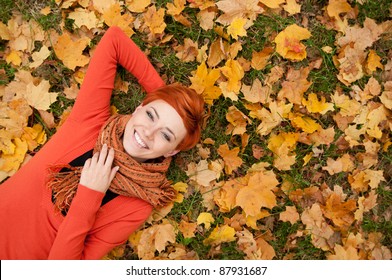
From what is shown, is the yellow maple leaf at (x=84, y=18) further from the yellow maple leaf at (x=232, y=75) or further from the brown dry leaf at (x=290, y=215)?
the brown dry leaf at (x=290, y=215)

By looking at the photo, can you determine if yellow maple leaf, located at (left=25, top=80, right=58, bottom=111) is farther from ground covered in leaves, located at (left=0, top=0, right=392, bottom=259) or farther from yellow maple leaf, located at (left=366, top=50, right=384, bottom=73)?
yellow maple leaf, located at (left=366, top=50, right=384, bottom=73)

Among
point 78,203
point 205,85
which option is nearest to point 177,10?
point 205,85

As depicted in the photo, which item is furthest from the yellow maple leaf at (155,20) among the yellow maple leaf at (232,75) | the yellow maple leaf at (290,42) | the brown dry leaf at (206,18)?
the yellow maple leaf at (290,42)

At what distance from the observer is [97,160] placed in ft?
8.61

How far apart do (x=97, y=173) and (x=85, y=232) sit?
0.39 metres

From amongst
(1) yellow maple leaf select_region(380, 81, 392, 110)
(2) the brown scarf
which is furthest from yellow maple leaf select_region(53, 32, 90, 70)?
(1) yellow maple leaf select_region(380, 81, 392, 110)

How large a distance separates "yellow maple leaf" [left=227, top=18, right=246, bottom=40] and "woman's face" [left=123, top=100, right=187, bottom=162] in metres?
0.89

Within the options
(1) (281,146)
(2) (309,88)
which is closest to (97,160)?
(1) (281,146)

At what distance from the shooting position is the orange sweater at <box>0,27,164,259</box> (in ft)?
8.31

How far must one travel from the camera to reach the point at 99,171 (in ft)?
8.48

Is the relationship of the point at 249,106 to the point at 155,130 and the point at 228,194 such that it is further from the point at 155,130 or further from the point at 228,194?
the point at 155,130

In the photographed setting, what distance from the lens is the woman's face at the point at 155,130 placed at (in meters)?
2.44

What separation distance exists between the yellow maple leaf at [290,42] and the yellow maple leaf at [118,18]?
114cm

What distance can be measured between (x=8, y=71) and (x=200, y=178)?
169 cm
